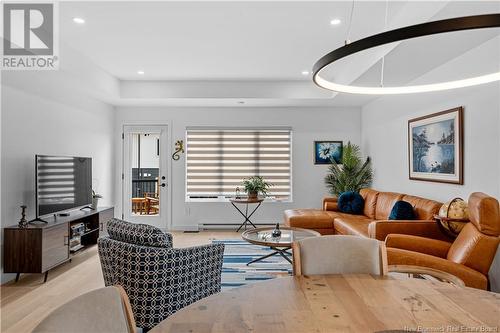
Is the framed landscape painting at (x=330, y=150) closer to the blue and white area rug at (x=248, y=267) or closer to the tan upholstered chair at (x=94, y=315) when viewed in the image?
the blue and white area rug at (x=248, y=267)

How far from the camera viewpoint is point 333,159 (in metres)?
6.47

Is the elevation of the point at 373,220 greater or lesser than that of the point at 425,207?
lesser

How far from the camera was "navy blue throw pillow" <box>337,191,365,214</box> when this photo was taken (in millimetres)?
5270

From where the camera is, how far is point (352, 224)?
4.34 m

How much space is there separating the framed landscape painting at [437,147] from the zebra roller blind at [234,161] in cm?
261


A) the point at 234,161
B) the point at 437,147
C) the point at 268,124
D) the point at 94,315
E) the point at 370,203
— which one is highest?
the point at 268,124

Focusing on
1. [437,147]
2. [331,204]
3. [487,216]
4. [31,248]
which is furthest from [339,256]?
[331,204]

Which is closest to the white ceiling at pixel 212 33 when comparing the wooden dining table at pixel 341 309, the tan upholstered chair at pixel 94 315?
A: the wooden dining table at pixel 341 309

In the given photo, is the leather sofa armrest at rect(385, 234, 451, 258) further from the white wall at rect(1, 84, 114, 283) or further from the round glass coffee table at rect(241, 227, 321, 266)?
the white wall at rect(1, 84, 114, 283)

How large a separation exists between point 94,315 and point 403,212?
3630mm

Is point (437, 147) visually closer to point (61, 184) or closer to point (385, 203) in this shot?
point (385, 203)

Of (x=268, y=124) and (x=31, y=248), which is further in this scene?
(x=268, y=124)

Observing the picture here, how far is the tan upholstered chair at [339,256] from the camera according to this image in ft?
5.38

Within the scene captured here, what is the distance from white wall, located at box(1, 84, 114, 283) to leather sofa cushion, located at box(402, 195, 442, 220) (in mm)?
4649
